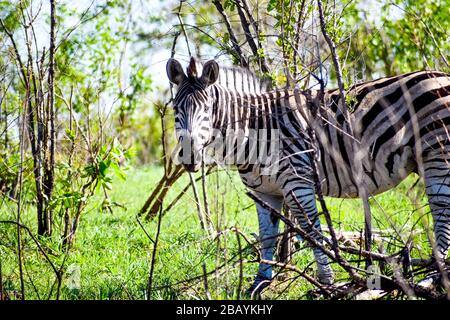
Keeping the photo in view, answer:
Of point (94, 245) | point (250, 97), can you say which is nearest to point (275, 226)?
point (250, 97)

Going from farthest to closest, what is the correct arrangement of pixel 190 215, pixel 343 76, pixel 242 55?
pixel 190 215
pixel 242 55
pixel 343 76

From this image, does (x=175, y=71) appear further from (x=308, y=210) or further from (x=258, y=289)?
(x=258, y=289)

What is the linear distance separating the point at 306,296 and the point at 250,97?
1852 mm

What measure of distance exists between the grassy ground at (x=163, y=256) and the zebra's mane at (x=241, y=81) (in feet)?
2.71

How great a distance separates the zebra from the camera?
220 inches

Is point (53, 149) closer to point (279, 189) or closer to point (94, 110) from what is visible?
point (279, 189)

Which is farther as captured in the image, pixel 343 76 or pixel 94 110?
pixel 94 110

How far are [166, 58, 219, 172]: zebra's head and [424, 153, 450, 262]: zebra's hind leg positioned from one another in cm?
185

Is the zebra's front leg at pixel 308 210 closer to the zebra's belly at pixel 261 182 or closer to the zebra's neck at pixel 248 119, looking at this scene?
the zebra's belly at pixel 261 182

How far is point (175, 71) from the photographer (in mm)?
5625

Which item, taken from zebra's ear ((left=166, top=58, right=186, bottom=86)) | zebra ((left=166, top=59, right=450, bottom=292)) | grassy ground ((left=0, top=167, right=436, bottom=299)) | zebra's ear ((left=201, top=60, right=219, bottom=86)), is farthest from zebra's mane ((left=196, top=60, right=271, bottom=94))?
grassy ground ((left=0, top=167, right=436, bottom=299))

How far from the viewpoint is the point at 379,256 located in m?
4.45

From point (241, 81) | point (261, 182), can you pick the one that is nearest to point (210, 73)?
point (241, 81)

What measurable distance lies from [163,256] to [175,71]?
1782 mm
